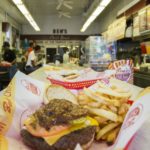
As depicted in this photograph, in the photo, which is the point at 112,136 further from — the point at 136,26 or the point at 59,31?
the point at 59,31

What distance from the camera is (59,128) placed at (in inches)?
38.9

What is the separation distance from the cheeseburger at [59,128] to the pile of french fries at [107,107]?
0.23 ft

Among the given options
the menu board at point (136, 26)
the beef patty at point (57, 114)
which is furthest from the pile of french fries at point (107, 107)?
the menu board at point (136, 26)

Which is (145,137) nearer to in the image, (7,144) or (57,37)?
(7,144)

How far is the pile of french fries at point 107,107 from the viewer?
112cm

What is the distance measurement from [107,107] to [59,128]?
11.0 inches

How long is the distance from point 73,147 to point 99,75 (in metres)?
0.67

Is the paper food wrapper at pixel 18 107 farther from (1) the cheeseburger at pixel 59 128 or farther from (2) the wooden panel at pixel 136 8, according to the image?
(2) the wooden panel at pixel 136 8

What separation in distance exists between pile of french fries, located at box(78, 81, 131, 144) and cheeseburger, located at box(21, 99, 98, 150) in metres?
0.07

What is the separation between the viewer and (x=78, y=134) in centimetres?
100

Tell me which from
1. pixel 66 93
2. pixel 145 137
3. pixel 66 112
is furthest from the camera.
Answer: pixel 66 93

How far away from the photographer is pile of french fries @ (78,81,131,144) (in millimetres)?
1122

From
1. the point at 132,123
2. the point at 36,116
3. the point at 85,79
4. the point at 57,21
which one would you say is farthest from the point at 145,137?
the point at 57,21

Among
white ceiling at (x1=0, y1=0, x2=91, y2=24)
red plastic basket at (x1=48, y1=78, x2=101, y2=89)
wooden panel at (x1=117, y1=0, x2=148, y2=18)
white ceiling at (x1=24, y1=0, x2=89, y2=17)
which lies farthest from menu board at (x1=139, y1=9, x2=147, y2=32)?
red plastic basket at (x1=48, y1=78, x2=101, y2=89)
